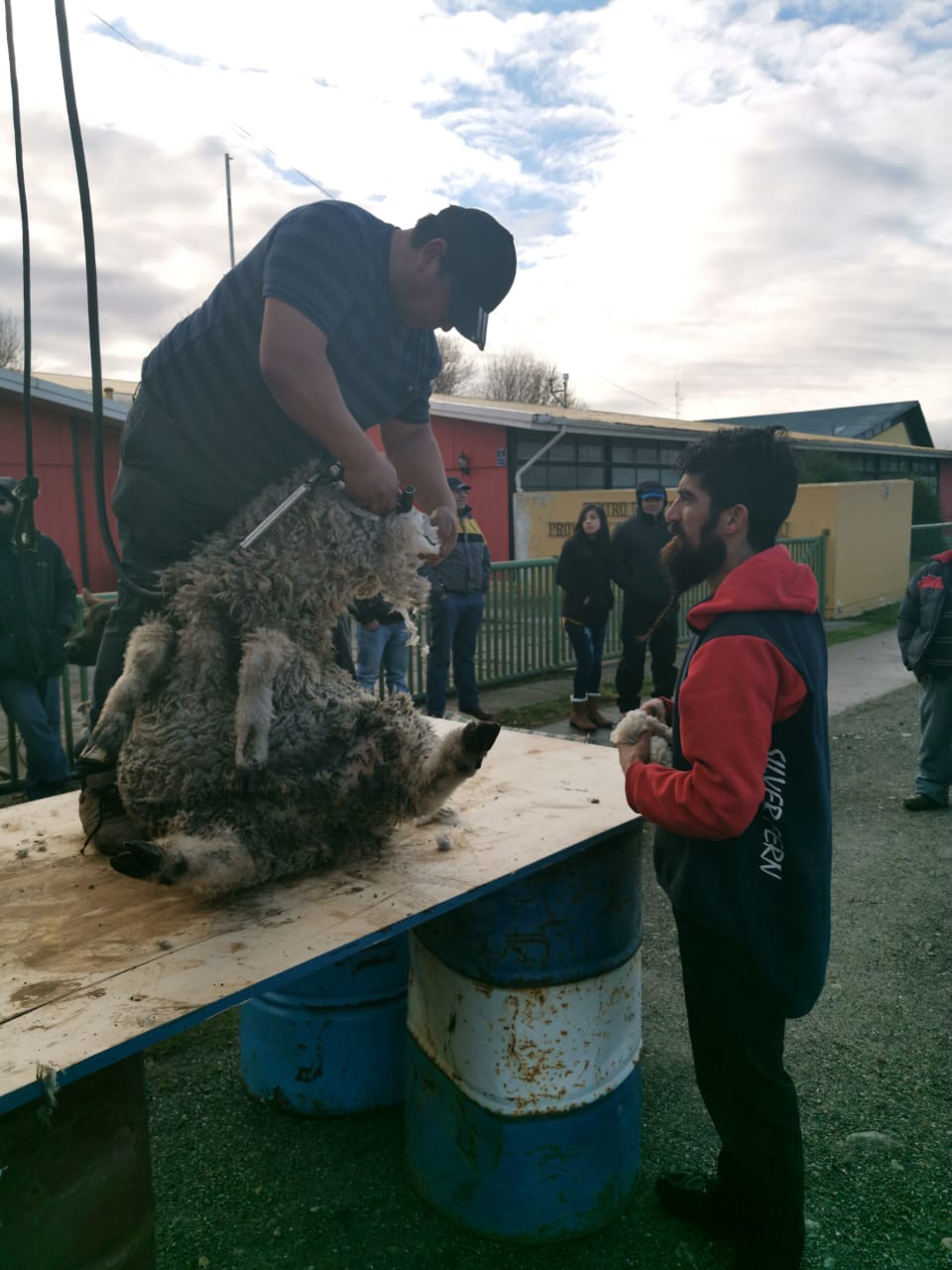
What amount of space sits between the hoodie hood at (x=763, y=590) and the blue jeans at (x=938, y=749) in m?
4.15

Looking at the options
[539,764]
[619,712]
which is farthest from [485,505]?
[539,764]

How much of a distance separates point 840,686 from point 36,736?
772 centimetres

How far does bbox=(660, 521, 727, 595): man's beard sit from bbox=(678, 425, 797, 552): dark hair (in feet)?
0.21

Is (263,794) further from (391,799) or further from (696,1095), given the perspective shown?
(696,1095)

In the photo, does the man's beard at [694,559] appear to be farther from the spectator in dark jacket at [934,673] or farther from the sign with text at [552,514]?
the sign with text at [552,514]

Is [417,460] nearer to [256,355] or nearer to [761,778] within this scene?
[256,355]

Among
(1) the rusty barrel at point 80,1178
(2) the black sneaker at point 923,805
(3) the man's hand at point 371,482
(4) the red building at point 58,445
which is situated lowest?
(2) the black sneaker at point 923,805

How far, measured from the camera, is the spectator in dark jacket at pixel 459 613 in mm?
7012

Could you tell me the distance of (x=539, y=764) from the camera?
3.05 m

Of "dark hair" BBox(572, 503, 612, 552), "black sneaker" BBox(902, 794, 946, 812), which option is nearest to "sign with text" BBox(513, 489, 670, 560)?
"dark hair" BBox(572, 503, 612, 552)

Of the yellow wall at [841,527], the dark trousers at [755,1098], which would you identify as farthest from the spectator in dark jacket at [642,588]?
the yellow wall at [841,527]

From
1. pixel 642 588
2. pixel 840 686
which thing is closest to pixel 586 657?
pixel 642 588

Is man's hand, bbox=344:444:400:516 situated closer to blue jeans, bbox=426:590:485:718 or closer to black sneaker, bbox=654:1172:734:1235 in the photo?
black sneaker, bbox=654:1172:734:1235

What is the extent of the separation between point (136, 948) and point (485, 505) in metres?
15.4
